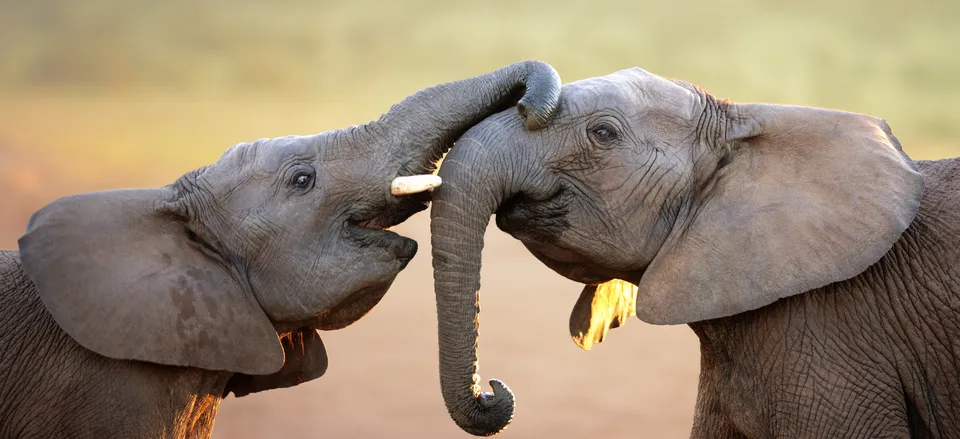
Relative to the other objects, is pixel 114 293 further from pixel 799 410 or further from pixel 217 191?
pixel 799 410

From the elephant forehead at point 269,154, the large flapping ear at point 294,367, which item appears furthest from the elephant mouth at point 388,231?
the large flapping ear at point 294,367

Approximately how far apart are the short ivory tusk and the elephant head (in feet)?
0.04

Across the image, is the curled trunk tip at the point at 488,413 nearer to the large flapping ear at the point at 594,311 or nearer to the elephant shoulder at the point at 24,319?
the large flapping ear at the point at 594,311

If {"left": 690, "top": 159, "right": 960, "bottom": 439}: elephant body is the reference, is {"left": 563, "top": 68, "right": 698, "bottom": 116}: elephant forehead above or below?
above

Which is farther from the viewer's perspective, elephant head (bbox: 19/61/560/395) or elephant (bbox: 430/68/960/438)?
elephant head (bbox: 19/61/560/395)

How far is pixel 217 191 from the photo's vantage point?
482 cm

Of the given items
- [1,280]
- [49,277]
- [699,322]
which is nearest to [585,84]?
[699,322]

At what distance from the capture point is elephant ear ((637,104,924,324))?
430cm

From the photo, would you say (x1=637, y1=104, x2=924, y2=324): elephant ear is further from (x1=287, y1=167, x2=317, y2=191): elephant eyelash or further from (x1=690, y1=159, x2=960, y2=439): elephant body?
(x1=287, y1=167, x2=317, y2=191): elephant eyelash

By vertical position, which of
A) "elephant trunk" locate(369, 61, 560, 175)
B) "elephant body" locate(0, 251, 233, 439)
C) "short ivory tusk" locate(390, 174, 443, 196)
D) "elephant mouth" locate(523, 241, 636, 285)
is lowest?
"elephant body" locate(0, 251, 233, 439)

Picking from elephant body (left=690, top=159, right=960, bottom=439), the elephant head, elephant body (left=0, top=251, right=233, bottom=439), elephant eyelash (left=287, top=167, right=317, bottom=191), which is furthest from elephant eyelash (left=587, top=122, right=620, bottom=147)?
elephant body (left=0, top=251, right=233, bottom=439)

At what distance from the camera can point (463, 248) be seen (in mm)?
4402

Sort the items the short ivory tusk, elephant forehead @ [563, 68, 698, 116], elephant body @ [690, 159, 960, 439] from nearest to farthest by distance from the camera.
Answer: elephant body @ [690, 159, 960, 439], the short ivory tusk, elephant forehead @ [563, 68, 698, 116]

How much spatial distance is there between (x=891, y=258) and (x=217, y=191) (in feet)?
9.72
